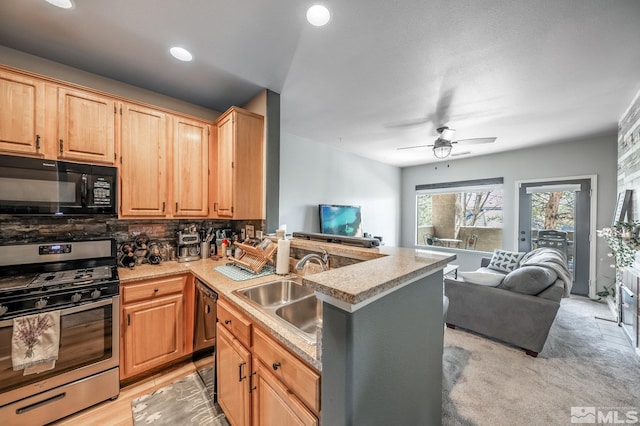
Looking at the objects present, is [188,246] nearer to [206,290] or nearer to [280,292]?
[206,290]

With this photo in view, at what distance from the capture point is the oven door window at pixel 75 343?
4.58 feet

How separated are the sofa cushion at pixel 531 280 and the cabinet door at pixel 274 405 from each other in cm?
261

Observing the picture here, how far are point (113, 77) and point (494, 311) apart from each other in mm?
4601

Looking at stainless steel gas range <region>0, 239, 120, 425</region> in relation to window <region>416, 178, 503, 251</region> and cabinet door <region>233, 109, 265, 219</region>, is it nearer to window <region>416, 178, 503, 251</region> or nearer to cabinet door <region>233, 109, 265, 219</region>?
cabinet door <region>233, 109, 265, 219</region>

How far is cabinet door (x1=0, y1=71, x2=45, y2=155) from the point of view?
1.65 m

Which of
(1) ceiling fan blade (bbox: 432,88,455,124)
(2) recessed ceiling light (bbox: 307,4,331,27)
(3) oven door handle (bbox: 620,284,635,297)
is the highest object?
(1) ceiling fan blade (bbox: 432,88,455,124)

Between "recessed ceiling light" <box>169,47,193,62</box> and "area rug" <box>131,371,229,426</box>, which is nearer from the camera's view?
"area rug" <box>131,371,229,426</box>

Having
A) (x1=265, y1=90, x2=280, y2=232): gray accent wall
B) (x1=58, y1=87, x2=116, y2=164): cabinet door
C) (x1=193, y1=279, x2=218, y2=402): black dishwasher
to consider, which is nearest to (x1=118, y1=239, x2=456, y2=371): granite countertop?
(x1=193, y1=279, x2=218, y2=402): black dishwasher

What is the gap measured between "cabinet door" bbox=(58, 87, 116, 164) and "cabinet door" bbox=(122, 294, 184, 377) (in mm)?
1300

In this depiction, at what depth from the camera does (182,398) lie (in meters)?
1.81

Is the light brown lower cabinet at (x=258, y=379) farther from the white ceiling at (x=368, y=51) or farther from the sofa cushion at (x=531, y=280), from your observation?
the sofa cushion at (x=531, y=280)

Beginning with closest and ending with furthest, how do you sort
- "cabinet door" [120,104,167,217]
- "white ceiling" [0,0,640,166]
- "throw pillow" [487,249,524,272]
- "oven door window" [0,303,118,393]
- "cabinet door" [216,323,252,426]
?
"cabinet door" [216,323,252,426] → "oven door window" [0,303,118,393] → "white ceiling" [0,0,640,166] → "cabinet door" [120,104,167,217] → "throw pillow" [487,249,524,272]

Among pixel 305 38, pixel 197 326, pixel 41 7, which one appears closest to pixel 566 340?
pixel 197 326

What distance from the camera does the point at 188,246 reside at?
2559 mm
